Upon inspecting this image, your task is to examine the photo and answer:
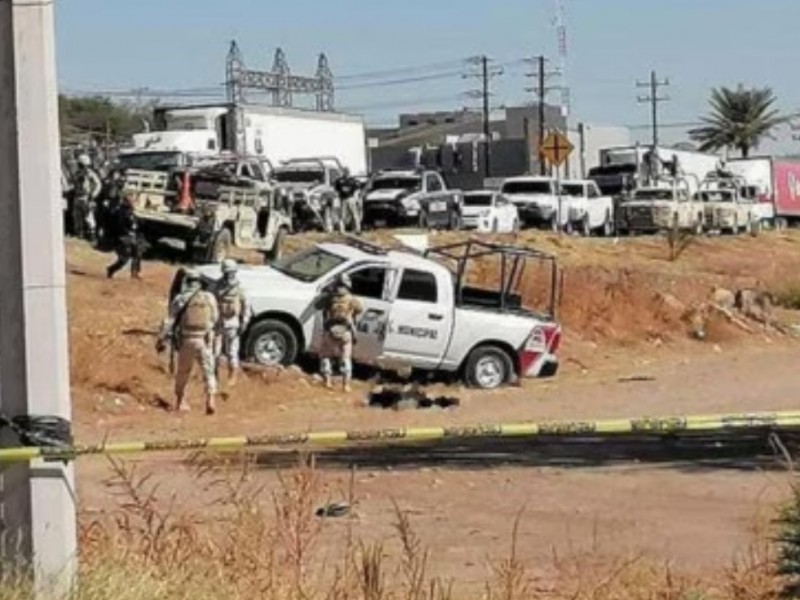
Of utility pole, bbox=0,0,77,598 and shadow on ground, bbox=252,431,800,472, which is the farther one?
shadow on ground, bbox=252,431,800,472

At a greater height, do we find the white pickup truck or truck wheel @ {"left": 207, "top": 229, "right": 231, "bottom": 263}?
truck wheel @ {"left": 207, "top": 229, "right": 231, "bottom": 263}

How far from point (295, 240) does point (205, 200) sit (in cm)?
362

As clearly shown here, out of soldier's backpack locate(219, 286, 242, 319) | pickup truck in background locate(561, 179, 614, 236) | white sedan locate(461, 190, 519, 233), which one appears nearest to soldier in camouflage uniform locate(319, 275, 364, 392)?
soldier's backpack locate(219, 286, 242, 319)

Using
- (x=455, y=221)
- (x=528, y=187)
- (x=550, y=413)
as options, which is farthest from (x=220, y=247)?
(x=528, y=187)

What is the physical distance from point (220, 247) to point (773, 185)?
50.2m

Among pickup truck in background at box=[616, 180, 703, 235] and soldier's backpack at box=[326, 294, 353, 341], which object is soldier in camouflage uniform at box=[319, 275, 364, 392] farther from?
pickup truck in background at box=[616, 180, 703, 235]

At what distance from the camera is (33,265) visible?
297 inches

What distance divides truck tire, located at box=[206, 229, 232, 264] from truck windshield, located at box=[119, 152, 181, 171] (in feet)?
16.9

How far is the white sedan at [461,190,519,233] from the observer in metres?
55.5

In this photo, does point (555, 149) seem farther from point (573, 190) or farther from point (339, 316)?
point (339, 316)

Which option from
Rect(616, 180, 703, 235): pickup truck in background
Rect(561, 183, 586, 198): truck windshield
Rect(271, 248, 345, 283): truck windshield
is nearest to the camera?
Rect(271, 248, 345, 283): truck windshield

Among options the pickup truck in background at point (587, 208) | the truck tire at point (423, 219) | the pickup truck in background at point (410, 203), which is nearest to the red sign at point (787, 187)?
the pickup truck in background at point (587, 208)

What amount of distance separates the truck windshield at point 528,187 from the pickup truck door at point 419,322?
3279 centimetres

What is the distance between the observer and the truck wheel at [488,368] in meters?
30.2
